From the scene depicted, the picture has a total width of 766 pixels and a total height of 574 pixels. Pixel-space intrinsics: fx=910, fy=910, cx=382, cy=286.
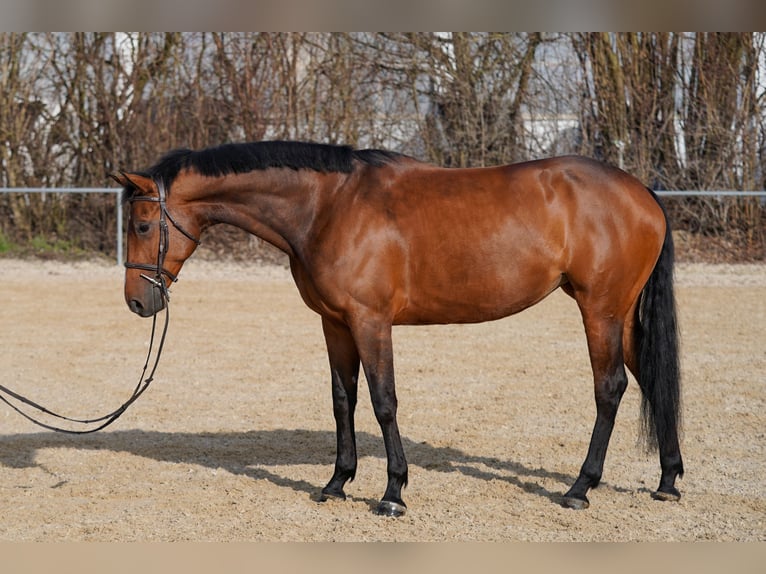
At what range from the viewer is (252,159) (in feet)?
14.4

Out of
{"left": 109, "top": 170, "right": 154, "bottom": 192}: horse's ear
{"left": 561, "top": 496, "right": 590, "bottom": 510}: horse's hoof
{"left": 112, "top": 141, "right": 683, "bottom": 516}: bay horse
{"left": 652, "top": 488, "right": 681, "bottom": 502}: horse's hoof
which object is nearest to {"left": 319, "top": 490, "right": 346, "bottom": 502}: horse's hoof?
{"left": 112, "top": 141, "right": 683, "bottom": 516}: bay horse

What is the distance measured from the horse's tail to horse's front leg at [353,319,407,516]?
1323 mm

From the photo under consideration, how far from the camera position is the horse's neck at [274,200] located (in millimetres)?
4391

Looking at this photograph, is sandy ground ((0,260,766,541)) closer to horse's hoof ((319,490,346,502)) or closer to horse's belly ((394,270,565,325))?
horse's hoof ((319,490,346,502))

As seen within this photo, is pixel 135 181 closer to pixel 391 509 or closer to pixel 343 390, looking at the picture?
pixel 343 390

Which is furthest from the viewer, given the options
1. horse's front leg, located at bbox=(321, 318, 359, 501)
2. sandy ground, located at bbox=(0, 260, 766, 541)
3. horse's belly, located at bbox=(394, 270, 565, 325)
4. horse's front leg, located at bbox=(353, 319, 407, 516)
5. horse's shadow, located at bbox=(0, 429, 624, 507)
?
horse's shadow, located at bbox=(0, 429, 624, 507)

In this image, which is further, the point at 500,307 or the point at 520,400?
the point at 520,400

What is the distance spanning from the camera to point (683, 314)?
1023 centimetres

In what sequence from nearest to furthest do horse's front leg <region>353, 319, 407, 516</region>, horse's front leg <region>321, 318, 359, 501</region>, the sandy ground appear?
1. the sandy ground
2. horse's front leg <region>353, 319, 407, 516</region>
3. horse's front leg <region>321, 318, 359, 501</region>

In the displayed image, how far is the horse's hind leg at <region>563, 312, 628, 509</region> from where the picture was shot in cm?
452

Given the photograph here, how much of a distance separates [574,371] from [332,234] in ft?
12.6

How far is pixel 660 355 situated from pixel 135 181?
272 cm
